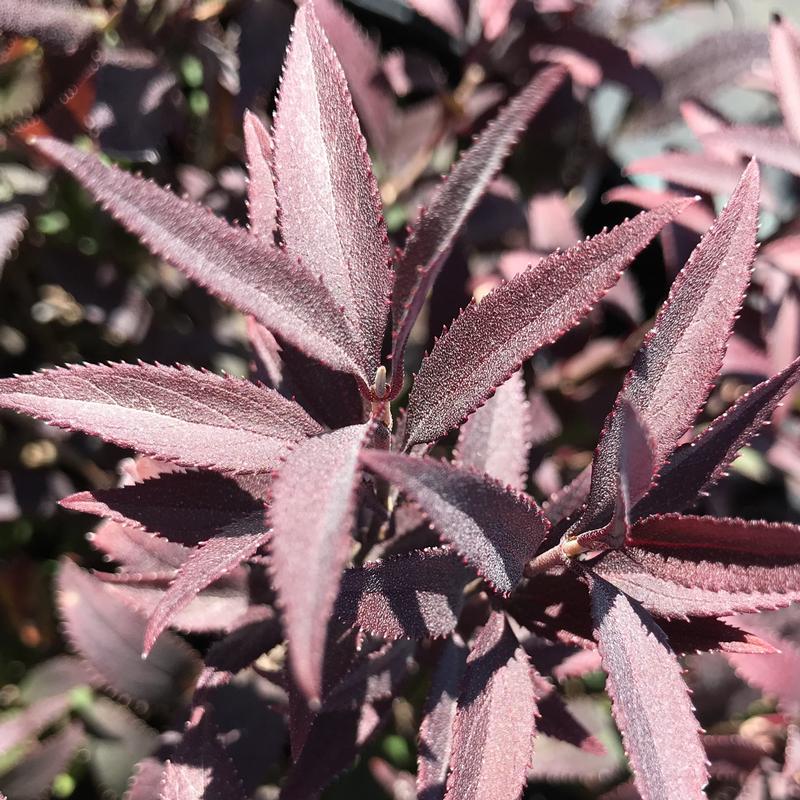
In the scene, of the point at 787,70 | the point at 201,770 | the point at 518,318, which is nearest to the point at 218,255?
the point at 518,318

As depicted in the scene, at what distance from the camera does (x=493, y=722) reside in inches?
22.0

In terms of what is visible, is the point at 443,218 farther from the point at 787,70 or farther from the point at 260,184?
the point at 787,70

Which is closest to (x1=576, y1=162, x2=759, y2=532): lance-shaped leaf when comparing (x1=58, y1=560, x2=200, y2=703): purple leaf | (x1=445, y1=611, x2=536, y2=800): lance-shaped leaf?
(x1=445, y1=611, x2=536, y2=800): lance-shaped leaf

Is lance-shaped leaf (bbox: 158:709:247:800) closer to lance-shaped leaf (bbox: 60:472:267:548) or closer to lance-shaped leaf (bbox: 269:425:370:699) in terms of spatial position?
lance-shaped leaf (bbox: 60:472:267:548)

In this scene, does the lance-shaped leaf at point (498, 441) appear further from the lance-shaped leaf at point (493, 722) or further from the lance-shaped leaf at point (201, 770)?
the lance-shaped leaf at point (201, 770)

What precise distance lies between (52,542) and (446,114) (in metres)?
0.96

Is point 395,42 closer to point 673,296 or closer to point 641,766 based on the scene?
point 673,296

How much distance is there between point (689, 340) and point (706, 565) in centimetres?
15

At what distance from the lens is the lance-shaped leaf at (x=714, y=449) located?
0.53 metres

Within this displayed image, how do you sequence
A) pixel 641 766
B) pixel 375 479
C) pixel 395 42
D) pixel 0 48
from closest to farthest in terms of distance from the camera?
pixel 641 766 < pixel 375 479 < pixel 0 48 < pixel 395 42

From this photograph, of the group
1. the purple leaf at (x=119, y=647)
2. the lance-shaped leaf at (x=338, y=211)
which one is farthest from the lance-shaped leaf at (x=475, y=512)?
the purple leaf at (x=119, y=647)

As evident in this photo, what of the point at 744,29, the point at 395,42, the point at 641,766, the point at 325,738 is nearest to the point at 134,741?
the point at 325,738

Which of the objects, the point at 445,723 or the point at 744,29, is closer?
the point at 445,723

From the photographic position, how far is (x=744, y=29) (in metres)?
1.14
